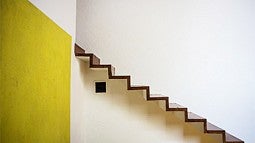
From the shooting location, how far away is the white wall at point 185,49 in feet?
9.63

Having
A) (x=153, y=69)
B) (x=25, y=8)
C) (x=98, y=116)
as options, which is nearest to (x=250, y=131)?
(x=153, y=69)

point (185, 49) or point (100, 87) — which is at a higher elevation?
point (185, 49)

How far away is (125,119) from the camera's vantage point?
8.77ft

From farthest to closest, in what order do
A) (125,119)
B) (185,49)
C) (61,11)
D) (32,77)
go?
1. (185,49)
2. (125,119)
3. (61,11)
4. (32,77)

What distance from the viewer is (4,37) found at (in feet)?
3.86

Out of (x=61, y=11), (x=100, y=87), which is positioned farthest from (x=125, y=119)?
(x=61, y=11)

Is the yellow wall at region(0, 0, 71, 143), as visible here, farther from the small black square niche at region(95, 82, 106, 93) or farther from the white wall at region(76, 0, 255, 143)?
the white wall at region(76, 0, 255, 143)

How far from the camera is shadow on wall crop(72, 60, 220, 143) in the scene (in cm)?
267

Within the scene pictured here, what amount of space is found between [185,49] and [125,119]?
4.13 ft

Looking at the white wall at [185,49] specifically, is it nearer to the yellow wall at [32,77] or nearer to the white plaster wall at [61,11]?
the white plaster wall at [61,11]

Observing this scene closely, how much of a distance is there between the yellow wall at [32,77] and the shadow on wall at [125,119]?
659 millimetres

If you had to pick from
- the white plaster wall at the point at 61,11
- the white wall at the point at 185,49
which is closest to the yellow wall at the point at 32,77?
the white plaster wall at the point at 61,11

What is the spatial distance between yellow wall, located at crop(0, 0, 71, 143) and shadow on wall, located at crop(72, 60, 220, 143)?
2.16 ft

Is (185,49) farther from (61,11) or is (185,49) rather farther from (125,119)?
(61,11)
